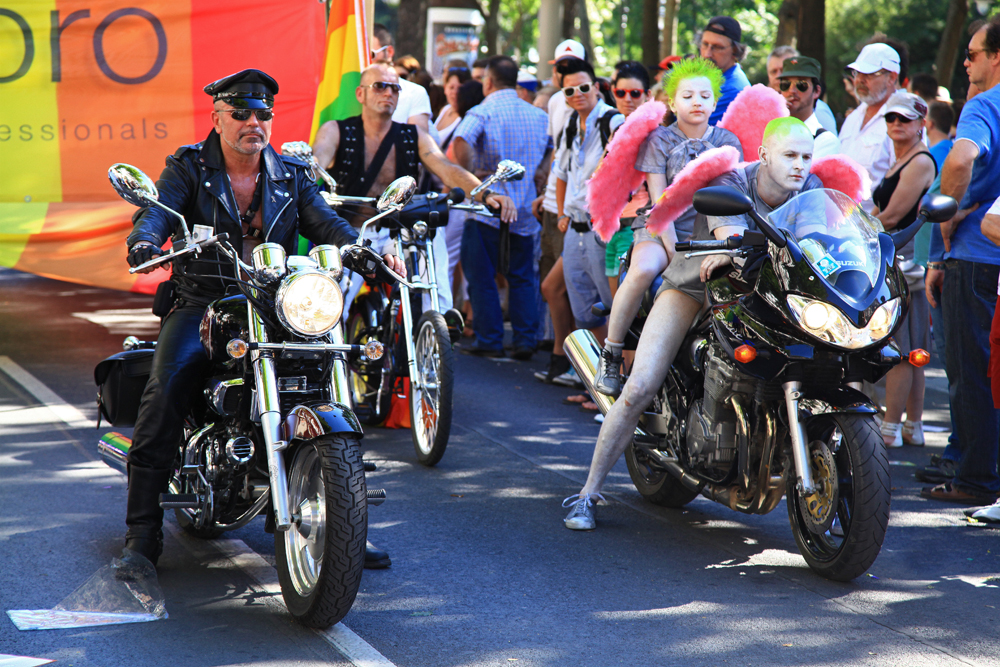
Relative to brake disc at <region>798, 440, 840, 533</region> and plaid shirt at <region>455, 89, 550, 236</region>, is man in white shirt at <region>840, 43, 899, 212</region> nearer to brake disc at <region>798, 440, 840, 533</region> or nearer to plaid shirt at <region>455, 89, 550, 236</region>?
plaid shirt at <region>455, 89, 550, 236</region>

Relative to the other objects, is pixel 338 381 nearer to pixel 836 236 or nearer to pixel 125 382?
pixel 125 382

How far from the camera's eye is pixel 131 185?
3.68 m

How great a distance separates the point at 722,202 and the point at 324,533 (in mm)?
1844

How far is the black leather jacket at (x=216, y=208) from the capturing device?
170 inches

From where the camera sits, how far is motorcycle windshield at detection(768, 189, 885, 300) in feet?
13.4

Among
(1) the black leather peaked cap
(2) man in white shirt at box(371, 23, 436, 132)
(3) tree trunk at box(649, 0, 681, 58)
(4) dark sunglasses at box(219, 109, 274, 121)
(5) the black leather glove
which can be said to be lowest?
(5) the black leather glove

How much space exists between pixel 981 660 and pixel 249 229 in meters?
3.22

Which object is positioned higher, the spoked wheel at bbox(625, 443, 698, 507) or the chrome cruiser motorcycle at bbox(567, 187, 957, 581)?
the chrome cruiser motorcycle at bbox(567, 187, 957, 581)

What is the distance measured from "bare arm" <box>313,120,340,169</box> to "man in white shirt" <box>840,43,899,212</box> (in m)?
3.64

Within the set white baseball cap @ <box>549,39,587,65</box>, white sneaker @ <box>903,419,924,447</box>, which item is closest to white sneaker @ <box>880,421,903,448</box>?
white sneaker @ <box>903,419,924,447</box>

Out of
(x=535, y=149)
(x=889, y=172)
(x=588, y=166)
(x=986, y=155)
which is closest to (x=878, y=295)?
(x=986, y=155)

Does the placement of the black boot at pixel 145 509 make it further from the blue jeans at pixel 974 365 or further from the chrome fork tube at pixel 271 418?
the blue jeans at pixel 974 365

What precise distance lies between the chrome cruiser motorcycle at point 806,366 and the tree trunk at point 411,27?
1520 cm

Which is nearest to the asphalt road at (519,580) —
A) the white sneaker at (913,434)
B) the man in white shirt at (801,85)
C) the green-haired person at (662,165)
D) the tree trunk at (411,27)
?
the white sneaker at (913,434)
